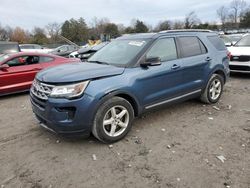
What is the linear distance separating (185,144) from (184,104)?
7.26ft

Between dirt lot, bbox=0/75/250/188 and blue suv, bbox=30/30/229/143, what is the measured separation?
381mm

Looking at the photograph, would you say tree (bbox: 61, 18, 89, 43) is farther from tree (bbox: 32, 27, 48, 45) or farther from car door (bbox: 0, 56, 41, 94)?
car door (bbox: 0, 56, 41, 94)

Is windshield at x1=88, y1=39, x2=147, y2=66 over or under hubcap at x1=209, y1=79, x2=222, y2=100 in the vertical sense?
over

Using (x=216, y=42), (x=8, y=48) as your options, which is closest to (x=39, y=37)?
(x=8, y=48)

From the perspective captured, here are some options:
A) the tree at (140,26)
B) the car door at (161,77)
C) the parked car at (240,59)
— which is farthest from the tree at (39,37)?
the car door at (161,77)

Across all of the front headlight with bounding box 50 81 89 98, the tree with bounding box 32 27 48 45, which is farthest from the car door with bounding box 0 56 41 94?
the tree with bounding box 32 27 48 45

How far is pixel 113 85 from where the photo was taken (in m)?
3.91

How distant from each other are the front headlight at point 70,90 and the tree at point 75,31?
189ft

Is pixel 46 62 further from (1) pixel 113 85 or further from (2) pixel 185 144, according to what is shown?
(2) pixel 185 144

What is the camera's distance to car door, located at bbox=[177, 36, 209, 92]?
16.7 ft

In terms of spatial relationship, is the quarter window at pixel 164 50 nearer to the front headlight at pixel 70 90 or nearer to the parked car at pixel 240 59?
the front headlight at pixel 70 90

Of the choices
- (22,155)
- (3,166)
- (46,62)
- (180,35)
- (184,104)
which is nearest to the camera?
(3,166)

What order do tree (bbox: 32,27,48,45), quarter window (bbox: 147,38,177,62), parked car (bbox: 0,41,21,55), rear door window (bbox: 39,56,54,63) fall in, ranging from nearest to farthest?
quarter window (bbox: 147,38,177,62), rear door window (bbox: 39,56,54,63), parked car (bbox: 0,41,21,55), tree (bbox: 32,27,48,45)

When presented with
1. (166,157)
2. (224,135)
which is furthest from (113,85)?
(224,135)
